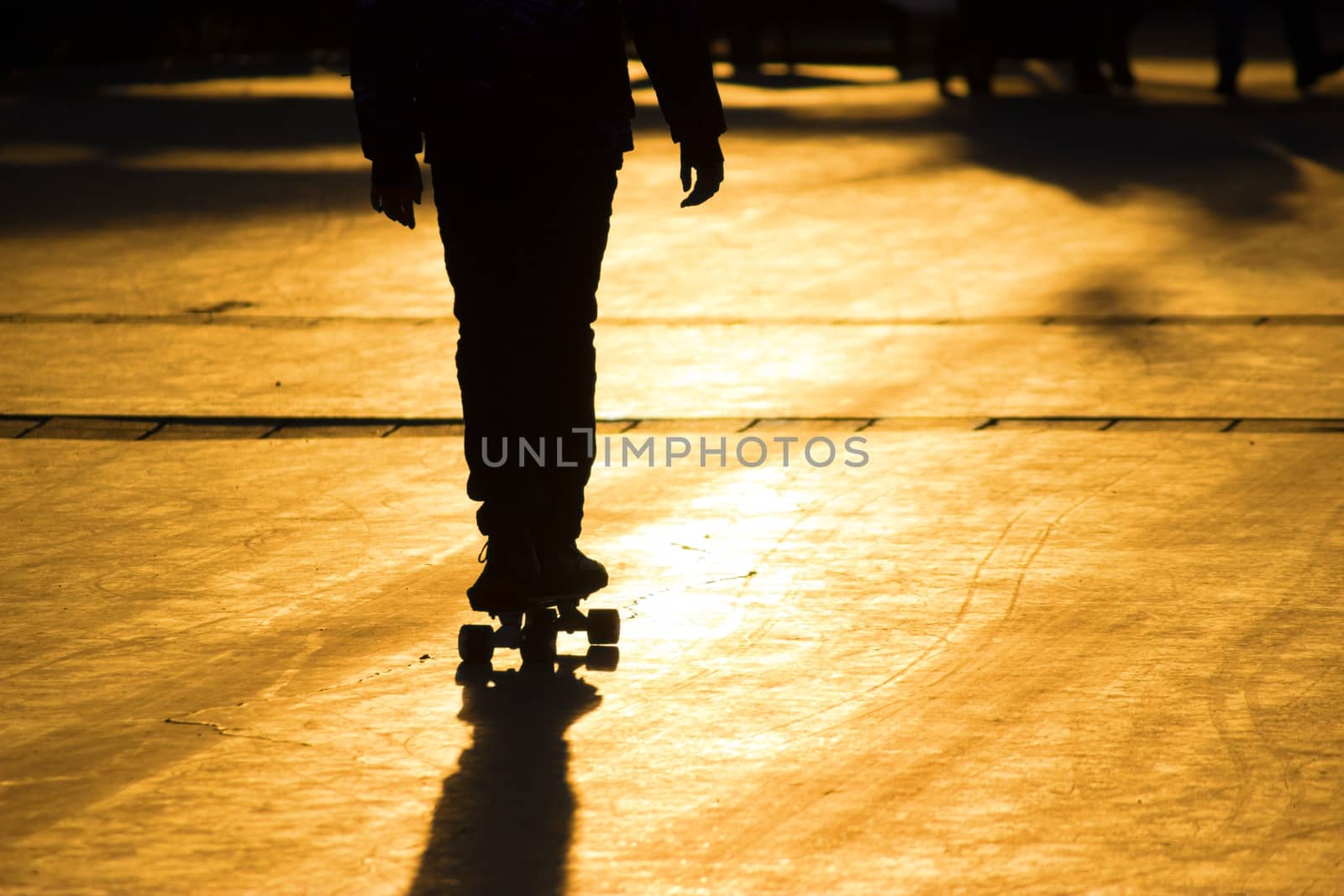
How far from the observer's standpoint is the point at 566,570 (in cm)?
434

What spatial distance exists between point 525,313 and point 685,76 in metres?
0.57

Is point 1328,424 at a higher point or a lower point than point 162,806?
lower

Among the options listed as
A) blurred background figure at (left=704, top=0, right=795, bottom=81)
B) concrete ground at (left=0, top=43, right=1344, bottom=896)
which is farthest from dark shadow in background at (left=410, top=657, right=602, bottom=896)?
blurred background figure at (left=704, top=0, right=795, bottom=81)

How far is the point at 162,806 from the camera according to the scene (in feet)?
11.4

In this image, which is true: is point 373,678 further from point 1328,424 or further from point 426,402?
point 1328,424

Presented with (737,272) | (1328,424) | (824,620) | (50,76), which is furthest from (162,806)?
(50,76)

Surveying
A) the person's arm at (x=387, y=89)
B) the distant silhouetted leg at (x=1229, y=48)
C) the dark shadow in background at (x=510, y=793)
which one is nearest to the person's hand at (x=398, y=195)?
the person's arm at (x=387, y=89)

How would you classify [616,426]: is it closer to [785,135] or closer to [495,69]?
[495,69]

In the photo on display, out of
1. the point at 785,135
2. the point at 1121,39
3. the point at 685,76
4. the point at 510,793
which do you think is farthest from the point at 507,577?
the point at 1121,39

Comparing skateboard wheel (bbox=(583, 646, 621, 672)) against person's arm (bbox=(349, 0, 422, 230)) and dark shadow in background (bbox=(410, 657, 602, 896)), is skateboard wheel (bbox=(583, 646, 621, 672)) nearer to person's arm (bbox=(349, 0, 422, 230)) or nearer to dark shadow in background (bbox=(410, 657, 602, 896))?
dark shadow in background (bbox=(410, 657, 602, 896))

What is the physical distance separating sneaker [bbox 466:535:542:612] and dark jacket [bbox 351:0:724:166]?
796mm

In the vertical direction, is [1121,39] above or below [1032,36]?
below

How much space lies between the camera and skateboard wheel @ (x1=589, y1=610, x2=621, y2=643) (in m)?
4.26

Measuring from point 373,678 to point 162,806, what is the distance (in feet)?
2.37
